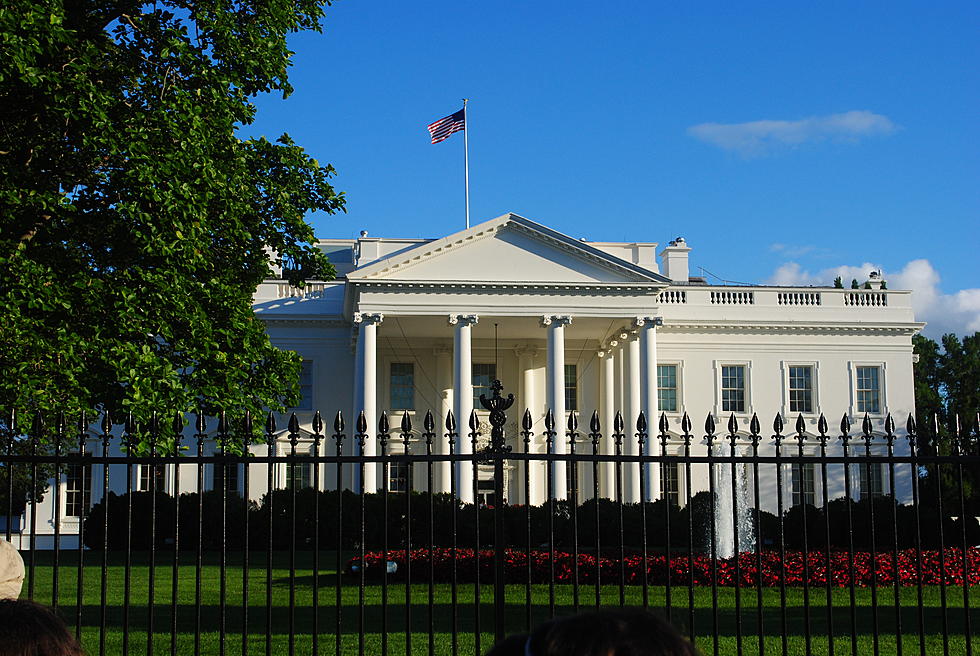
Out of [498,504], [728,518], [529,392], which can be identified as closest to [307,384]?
[529,392]

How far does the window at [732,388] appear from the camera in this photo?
39719mm

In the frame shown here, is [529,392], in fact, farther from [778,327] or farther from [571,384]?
[778,327]

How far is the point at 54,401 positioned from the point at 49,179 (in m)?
3.06

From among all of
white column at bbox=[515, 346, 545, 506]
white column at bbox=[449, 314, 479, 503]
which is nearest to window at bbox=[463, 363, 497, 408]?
white column at bbox=[515, 346, 545, 506]

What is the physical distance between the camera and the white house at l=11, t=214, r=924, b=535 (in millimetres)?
34094

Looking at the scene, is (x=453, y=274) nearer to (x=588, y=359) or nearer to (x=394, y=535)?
(x=588, y=359)

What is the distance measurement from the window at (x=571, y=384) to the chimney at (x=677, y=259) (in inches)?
281

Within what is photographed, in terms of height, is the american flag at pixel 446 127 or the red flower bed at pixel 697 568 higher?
the american flag at pixel 446 127

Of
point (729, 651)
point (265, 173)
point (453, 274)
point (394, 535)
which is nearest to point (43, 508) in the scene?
point (453, 274)

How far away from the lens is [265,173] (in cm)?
1662

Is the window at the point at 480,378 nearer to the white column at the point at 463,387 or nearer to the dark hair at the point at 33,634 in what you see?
the white column at the point at 463,387

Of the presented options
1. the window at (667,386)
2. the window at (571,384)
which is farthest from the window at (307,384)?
the window at (667,386)

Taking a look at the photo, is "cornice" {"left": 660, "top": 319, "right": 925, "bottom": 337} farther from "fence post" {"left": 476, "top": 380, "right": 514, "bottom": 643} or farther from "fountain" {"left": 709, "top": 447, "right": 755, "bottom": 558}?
"fence post" {"left": 476, "top": 380, "right": 514, "bottom": 643}

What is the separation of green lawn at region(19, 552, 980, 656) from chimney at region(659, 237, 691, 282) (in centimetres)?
2758
